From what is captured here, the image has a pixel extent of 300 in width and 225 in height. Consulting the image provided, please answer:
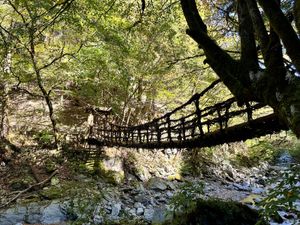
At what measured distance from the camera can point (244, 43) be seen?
1767 mm

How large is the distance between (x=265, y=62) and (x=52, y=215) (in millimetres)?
4146

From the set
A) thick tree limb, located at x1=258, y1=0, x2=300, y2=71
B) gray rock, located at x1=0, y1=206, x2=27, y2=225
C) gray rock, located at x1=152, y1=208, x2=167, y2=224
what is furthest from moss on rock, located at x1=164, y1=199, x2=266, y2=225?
gray rock, located at x1=0, y1=206, x2=27, y2=225

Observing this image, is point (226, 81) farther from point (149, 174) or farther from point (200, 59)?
point (149, 174)

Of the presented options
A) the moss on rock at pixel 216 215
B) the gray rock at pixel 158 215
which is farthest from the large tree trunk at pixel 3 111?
the moss on rock at pixel 216 215

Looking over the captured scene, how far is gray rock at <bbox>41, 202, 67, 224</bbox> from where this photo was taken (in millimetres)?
4512

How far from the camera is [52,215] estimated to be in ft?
15.3

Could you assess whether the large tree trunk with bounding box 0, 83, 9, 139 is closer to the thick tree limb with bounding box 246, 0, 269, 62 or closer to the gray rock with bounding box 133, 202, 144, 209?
the gray rock with bounding box 133, 202, 144, 209

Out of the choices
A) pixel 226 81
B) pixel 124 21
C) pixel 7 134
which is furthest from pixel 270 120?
pixel 7 134

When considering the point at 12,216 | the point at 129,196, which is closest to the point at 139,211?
the point at 129,196

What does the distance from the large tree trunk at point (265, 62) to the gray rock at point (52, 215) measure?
12.1ft

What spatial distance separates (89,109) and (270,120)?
755cm

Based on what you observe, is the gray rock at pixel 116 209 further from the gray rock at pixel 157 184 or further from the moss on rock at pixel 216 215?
the moss on rock at pixel 216 215

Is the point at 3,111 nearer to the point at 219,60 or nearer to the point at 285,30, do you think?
the point at 219,60

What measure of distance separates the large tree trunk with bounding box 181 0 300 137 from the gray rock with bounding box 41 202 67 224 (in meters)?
3.70
